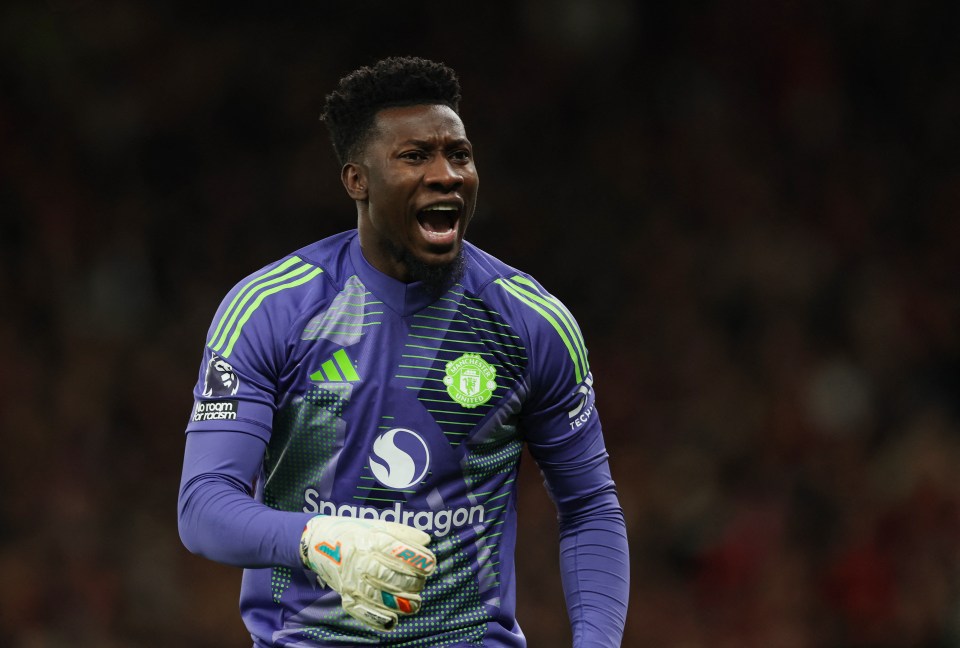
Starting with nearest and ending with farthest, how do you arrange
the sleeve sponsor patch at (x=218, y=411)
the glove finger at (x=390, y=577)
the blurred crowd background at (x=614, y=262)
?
the glove finger at (x=390, y=577) < the sleeve sponsor patch at (x=218, y=411) < the blurred crowd background at (x=614, y=262)

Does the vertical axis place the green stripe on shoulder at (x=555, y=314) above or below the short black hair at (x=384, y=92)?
below

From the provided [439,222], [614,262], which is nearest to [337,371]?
[439,222]

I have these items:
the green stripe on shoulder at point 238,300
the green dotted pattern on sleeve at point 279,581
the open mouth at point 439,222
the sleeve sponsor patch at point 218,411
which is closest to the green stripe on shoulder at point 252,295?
the green stripe on shoulder at point 238,300

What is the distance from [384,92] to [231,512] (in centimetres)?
97

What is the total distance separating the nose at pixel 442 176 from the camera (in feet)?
9.71

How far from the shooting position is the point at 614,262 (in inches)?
299

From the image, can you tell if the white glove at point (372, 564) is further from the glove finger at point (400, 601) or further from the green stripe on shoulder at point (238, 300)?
the green stripe on shoulder at point (238, 300)

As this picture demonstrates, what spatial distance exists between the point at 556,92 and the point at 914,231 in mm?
2121

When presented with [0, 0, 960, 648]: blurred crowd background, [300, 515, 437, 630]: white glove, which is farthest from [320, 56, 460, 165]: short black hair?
[0, 0, 960, 648]: blurred crowd background

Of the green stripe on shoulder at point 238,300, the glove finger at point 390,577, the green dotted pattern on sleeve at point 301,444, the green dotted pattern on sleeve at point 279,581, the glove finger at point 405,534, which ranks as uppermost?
the green stripe on shoulder at point 238,300

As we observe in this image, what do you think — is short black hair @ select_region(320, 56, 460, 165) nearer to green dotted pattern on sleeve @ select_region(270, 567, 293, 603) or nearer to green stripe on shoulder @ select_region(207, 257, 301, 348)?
green stripe on shoulder @ select_region(207, 257, 301, 348)

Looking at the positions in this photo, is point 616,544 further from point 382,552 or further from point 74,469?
point 74,469

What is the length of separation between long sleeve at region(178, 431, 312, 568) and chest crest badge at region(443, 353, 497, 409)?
43cm

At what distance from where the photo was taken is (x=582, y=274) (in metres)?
7.54
